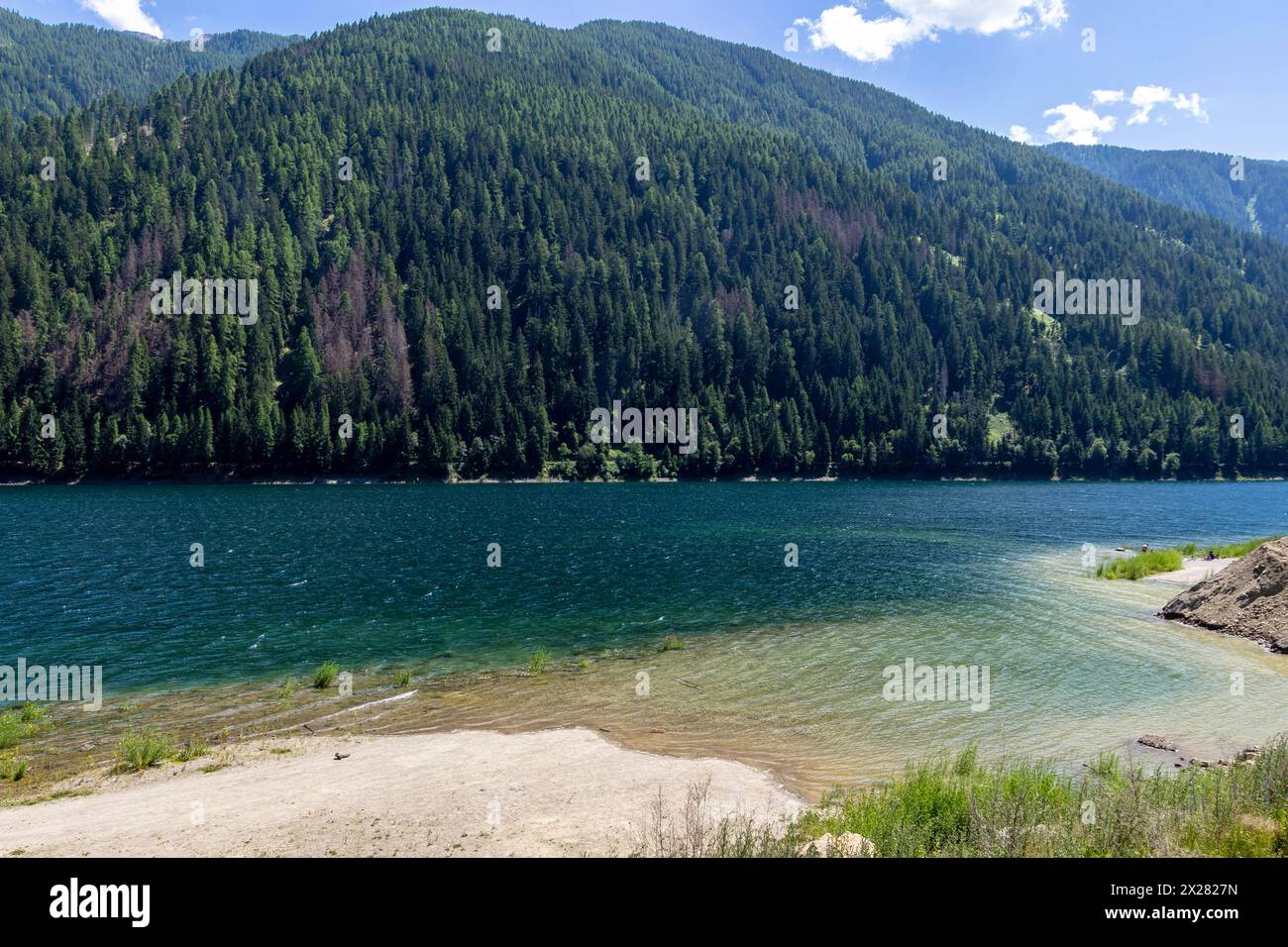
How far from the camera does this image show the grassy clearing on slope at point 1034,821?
1049 centimetres

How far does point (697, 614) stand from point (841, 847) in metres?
29.2

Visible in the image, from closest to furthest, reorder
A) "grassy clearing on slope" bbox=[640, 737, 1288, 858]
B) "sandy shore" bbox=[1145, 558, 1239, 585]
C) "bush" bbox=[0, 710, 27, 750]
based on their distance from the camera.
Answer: "grassy clearing on slope" bbox=[640, 737, 1288, 858]
"bush" bbox=[0, 710, 27, 750]
"sandy shore" bbox=[1145, 558, 1239, 585]

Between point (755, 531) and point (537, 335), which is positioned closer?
point (755, 531)

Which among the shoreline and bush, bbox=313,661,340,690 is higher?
the shoreline

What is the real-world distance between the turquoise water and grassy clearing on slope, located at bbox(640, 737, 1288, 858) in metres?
6.44

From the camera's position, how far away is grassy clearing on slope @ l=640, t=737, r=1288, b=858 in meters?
10.5

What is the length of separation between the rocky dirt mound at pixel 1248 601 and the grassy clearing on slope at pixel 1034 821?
1012 inches

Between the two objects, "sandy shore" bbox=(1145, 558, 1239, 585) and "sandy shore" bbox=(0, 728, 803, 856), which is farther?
"sandy shore" bbox=(1145, 558, 1239, 585)

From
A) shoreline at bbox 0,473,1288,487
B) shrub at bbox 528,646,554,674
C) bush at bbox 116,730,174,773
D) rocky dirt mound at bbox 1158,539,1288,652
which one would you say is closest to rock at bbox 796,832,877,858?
bush at bbox 116,730,174,773

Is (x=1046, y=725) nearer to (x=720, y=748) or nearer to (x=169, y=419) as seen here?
(x=720, y=748)

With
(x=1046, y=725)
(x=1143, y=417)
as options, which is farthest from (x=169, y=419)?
(x=1143, y=417)

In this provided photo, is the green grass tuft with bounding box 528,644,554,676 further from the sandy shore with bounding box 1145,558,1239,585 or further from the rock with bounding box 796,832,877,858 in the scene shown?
the sandy shore with bounding box 1145,558,1239,585
